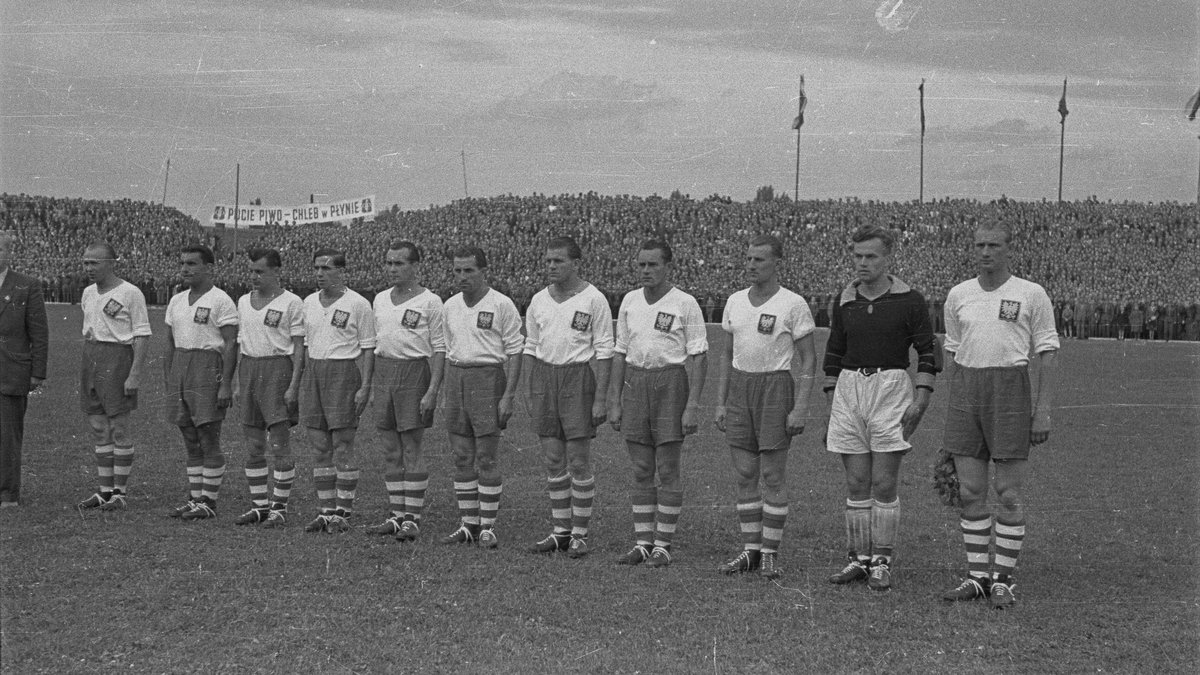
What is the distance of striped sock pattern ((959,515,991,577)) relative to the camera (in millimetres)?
7367

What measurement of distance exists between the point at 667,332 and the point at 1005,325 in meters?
2.22

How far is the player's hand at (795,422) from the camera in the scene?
7.75 m

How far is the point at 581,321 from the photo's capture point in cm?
858

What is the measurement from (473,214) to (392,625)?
54935 mm

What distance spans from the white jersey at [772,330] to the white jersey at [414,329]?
2371 millimetres

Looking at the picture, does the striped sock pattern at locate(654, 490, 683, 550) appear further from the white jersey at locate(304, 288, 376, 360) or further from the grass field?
the white jersey at locate(304, 288, 376, 360)

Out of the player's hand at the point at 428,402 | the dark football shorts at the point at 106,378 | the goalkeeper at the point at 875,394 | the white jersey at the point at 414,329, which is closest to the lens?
the goalkeeper at the point at 875,394

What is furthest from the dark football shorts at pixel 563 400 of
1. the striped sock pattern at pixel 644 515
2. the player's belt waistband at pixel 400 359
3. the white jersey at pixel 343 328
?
the white jersey at pixel 343 328

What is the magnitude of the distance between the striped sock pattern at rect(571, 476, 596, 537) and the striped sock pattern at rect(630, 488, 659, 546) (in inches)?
15.1

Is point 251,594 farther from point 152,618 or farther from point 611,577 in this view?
point 611,577

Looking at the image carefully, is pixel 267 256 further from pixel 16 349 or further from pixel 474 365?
pixel 16 349

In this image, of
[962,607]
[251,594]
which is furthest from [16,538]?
[962,607]

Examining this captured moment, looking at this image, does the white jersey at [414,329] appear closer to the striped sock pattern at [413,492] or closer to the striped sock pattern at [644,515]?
the striped sock pattern at [413,492]

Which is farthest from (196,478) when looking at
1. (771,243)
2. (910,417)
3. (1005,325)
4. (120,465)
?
(1005,325)
